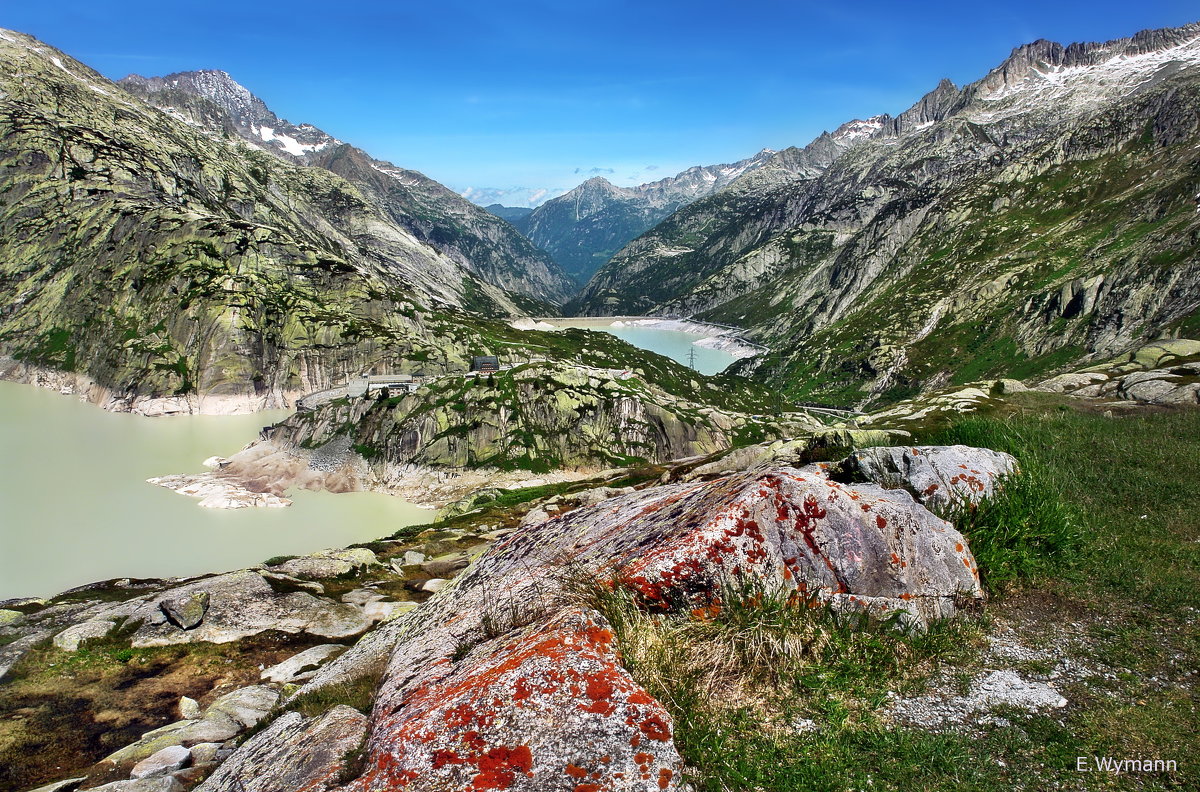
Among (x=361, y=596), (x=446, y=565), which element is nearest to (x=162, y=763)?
(x=361, y=596)

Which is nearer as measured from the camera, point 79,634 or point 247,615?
point 79,634

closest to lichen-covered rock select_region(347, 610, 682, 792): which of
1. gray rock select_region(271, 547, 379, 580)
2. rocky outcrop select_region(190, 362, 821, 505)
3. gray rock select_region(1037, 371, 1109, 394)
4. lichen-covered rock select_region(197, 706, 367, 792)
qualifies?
lichen-covered rock select_region(197, 706, 367, 792)

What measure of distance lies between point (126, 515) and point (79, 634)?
197 ft

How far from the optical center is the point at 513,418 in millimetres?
93875

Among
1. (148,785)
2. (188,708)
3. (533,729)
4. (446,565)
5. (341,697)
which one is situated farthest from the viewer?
(446,565)

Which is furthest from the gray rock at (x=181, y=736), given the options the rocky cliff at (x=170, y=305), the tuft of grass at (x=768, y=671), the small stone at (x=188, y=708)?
the rocky cliff at (x=170, y=305)

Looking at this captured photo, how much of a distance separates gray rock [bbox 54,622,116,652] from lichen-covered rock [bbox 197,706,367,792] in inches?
714

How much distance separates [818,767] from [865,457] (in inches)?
319

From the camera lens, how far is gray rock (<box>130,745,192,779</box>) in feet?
40.4

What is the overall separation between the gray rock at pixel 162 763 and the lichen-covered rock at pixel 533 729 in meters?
8.94

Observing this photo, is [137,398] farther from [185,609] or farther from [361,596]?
[185,609]

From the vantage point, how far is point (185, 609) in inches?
925

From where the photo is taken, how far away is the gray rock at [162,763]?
40.4 ft

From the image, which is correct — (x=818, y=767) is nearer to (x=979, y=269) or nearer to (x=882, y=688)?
(x=882, y=688)
